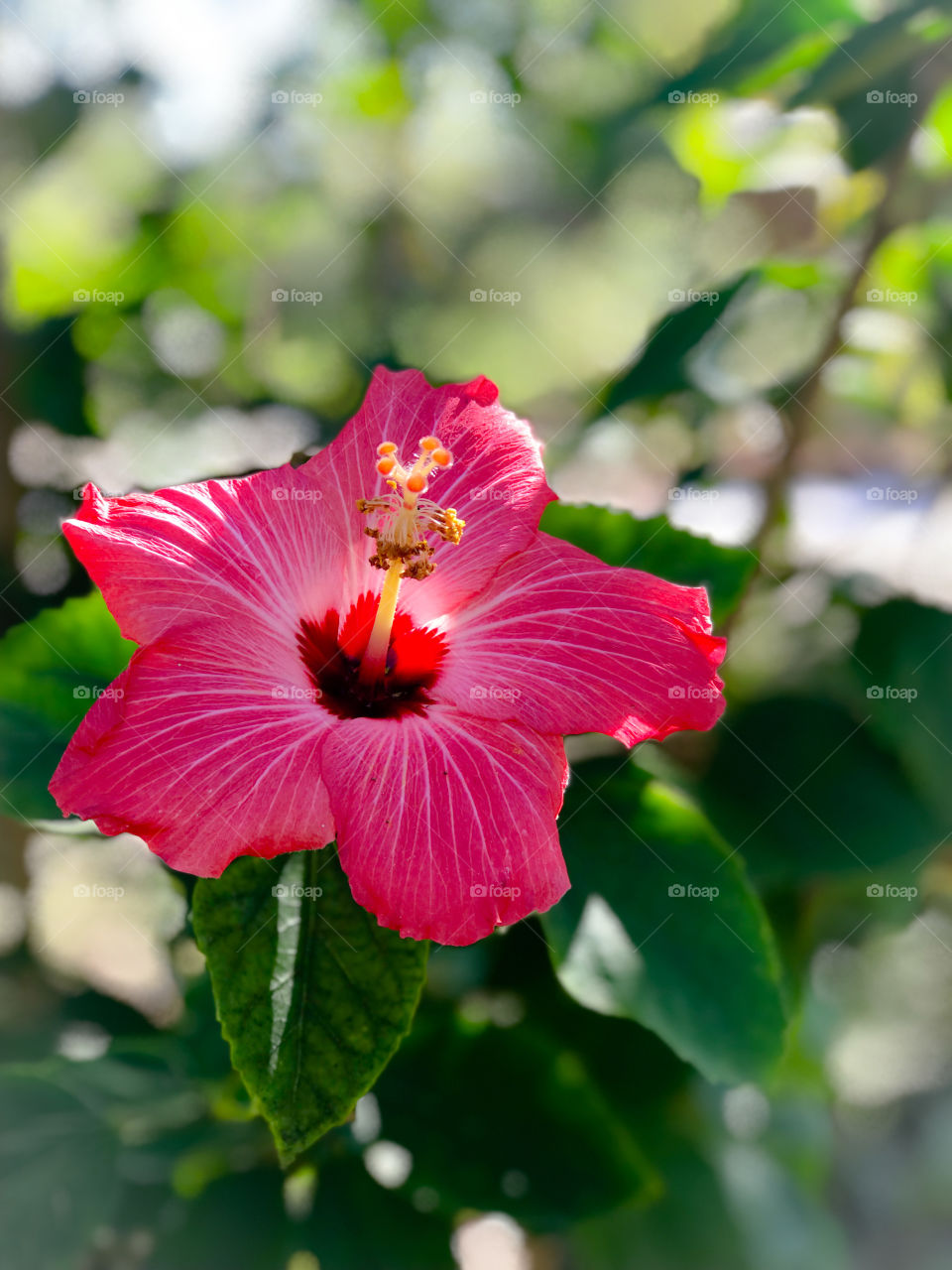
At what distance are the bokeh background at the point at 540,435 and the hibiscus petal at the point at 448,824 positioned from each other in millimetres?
333

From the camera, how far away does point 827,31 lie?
0.85m

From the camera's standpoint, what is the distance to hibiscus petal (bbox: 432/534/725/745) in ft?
1.38

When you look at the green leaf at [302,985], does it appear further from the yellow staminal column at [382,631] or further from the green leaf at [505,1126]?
the green leaf at [505,1126]

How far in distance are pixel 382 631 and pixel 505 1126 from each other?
1.41 feet

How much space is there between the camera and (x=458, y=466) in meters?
0.49

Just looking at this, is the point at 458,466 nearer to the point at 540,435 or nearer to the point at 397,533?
the point at 397,533

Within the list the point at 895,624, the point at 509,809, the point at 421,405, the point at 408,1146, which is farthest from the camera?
the point at 895,624

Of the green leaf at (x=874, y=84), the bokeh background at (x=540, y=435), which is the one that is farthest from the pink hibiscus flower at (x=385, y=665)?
the green leaf at (x=874, y=84)

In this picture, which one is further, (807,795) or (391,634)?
(807,795)

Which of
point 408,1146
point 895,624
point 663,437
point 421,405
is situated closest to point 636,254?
point 663,437

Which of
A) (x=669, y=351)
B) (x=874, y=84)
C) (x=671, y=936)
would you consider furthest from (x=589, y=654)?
(x=874, y=84)

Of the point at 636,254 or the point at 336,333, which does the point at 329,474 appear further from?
the point at 636,254

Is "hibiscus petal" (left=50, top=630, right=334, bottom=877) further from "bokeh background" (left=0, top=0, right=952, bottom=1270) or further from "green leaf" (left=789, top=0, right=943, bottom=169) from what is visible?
"green leaf" (left=789, top=0, right=943, bottom=169)

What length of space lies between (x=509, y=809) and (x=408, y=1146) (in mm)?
459
